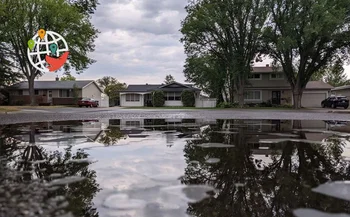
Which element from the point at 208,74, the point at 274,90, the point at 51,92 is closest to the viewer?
the point at 208,74

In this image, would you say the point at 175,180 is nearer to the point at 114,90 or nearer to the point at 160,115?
the point at 160,115

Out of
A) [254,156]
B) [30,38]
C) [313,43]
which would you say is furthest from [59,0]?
[254,156]

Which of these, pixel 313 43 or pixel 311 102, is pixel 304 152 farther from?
pixel 311 102

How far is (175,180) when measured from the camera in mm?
3662

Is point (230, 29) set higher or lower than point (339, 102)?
higher

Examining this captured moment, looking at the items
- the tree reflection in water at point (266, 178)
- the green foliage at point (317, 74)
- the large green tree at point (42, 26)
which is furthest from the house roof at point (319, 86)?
the tree reflection in water at point (266, 178)

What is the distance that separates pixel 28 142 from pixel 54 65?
29589mm

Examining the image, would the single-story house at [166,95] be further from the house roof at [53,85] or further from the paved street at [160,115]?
the paved street at [160,115]

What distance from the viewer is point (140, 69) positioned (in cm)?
4750

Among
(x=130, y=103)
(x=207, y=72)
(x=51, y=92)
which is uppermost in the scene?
(x=207, y=72)

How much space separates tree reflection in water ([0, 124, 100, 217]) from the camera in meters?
2.59

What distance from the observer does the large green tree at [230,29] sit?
29.8m

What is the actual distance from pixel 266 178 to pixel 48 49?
1289 inches

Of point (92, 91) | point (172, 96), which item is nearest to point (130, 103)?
point (172, 96)
